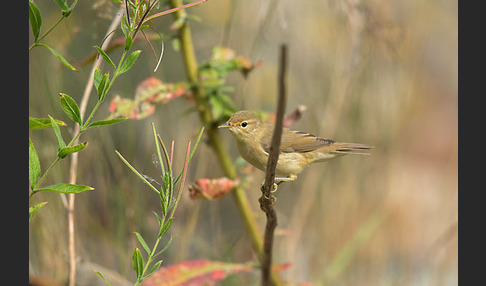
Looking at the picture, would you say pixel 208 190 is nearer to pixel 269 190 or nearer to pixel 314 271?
pixel 269 190

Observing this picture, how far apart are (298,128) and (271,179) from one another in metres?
1.99

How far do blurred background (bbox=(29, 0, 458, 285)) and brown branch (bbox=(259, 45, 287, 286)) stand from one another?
2.06 feet

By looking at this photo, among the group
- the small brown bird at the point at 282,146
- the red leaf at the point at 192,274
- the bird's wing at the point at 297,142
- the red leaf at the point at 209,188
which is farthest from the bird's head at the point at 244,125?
the red leaf at the point at 192,274

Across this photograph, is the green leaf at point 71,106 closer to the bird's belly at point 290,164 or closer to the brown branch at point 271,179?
the brown branch at point 271,179

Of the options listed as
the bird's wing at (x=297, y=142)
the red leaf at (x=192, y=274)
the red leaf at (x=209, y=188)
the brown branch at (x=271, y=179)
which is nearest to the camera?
the brown branch at (x=271, y=179)

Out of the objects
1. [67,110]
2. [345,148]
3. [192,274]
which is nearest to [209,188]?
[192,274]

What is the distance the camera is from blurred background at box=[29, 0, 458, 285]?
2.40m

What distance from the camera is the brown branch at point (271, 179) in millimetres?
834

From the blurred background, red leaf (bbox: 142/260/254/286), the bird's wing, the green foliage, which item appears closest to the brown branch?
red leaf (bbox: 142/260/254/286)

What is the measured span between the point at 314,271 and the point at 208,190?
5.19 feet

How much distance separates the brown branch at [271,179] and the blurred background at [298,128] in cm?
63

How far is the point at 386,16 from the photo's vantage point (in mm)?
3025

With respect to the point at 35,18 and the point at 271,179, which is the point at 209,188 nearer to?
the point at 271,179

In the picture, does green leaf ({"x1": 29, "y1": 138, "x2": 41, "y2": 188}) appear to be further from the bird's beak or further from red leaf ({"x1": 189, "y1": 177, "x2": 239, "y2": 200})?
the bird's beak
